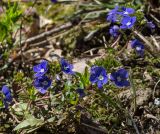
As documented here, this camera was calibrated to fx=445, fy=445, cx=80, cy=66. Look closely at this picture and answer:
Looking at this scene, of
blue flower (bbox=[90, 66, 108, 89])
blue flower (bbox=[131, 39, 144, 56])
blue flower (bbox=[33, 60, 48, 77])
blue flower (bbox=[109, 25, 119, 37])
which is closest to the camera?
blue flower (bbox=[90, 66, 108, 89])

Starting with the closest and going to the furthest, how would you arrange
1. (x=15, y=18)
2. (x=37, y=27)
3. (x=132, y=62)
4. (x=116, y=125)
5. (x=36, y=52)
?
(x=116, y=125), (x=132, y=62), (x=15, y=18), (x=36, y=52), (x=37, y=27)

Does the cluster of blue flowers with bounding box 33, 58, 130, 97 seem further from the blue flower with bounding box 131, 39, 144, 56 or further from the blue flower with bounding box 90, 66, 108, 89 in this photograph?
the blue flower with bounding box 131, 39, 144, 56

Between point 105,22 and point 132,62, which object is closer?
point 132,62

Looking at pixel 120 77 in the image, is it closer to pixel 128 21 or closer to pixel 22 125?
pixel 128 21

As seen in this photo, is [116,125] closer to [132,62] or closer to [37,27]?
[132,62]

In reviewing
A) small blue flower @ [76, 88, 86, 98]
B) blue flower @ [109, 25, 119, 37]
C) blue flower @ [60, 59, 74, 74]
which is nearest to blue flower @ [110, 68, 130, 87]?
small blue flower @ [76, 88, 86, 98]

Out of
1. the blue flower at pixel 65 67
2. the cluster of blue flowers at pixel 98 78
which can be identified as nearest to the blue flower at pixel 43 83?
the cluster of blue flowers at pixel 98 78

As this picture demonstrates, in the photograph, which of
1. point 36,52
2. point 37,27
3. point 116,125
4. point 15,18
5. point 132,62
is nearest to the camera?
point 116,125

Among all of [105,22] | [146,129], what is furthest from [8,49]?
[146,129]
